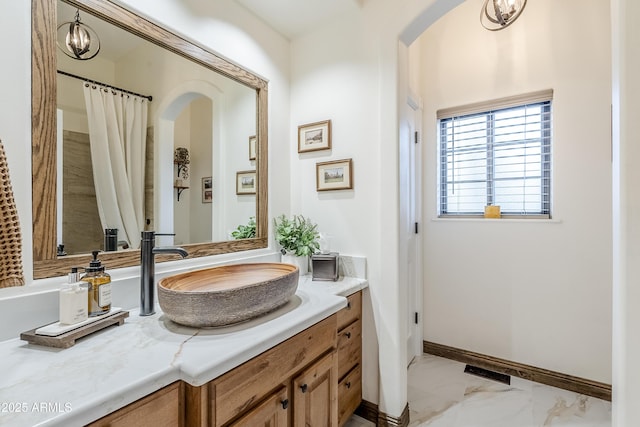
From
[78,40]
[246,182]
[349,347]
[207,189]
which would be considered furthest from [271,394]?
[78,40]

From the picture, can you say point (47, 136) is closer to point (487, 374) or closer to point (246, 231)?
point (246, 231)

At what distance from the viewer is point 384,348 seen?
5.74 feet

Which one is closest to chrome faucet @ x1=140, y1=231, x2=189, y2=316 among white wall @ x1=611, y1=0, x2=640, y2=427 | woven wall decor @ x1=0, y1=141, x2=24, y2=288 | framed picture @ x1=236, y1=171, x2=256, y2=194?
woven wall decor @ x1=0, y1=141, x2=24, y2=288

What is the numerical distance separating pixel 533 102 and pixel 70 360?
2.97 meters

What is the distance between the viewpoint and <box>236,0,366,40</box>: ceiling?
5.78 ft

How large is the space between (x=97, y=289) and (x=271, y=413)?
28.4 inches

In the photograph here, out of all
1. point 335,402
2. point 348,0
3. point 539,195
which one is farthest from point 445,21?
point 335,402

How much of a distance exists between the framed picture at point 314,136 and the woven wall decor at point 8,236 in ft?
4.83

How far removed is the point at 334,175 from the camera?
1.93m

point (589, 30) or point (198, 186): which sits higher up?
point (589, 30)

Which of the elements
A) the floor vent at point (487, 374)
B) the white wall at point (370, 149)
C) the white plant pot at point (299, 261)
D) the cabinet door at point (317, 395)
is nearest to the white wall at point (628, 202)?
the white wall at point (370, 149)

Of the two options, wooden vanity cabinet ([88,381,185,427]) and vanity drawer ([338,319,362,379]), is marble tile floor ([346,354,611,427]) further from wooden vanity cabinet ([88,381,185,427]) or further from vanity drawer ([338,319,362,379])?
wooden vanity cabinet ([88,381,185,427])

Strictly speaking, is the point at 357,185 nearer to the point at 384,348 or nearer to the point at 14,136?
the point at 384,348

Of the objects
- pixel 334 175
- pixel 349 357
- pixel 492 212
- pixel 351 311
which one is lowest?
pixel 349 357
